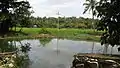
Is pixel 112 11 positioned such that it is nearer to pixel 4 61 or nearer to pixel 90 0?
pixel 4 61

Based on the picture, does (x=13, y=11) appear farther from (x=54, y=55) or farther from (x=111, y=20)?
(x=111, y=20)

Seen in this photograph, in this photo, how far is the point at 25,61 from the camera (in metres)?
27.1

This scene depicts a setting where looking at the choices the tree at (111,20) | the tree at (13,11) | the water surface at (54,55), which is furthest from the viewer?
the tree at (13,11)

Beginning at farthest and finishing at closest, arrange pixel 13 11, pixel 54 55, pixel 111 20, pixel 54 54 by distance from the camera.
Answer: pixel 13 11 → pixel 54 54 → pixel 54 55 → pixel 111 20

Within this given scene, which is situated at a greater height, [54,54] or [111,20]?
[111,20]

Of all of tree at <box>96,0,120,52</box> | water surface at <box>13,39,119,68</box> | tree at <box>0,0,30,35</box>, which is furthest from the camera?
tree at <box>0,0,30,35</box>

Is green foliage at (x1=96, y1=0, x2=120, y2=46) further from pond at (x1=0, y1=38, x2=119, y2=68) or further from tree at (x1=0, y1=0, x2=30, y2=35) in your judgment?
tree at (x1=0, y1=0, x2=30, y2=35)

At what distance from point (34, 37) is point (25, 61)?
127 feet

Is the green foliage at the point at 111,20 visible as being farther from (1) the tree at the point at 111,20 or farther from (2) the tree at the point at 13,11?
(2) the tree at the point at 13,11

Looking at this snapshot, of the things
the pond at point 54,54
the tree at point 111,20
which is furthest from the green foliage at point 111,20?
the pond at point 54,54

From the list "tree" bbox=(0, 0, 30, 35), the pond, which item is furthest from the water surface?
"tree" bbox=(0, 0, 30, 35)

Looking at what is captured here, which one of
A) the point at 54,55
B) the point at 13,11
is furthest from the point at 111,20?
the point at 13,11

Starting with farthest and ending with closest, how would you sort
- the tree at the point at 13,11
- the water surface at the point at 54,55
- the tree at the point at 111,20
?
the tree at the point at 13,11 < the water surface at the point at 54,55 < the tree at the point at 111,20

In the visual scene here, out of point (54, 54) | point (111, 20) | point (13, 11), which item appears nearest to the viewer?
point (111, 20)
